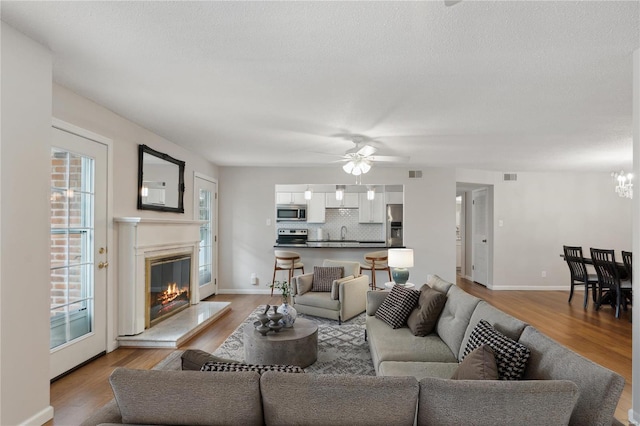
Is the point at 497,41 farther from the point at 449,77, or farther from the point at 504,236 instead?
the point at 504,236

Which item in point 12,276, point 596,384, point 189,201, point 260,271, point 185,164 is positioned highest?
point 185,164

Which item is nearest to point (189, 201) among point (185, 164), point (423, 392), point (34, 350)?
point (185, 164)

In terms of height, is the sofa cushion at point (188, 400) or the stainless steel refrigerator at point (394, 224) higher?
the stainless steel refrigerator at point (394, 224)

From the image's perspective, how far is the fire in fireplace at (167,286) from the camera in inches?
166

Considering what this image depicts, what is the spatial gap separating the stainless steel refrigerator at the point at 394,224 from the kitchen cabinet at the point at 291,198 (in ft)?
7.06

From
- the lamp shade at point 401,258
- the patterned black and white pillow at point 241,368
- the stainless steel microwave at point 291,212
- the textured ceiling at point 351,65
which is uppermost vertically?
the textured ceiling at point 351,65

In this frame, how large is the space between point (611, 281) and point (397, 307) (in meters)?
4.09

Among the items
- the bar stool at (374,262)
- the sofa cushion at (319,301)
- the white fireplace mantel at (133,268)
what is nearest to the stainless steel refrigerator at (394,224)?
the bar stool at (374,262)

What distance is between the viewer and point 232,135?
4.49 metres

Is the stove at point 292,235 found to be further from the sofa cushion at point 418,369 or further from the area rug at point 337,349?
the sofa cushion at point 418,369

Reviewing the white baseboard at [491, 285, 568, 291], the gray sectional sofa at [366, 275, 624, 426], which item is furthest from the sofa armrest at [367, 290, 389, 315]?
the white baseboard at [491, 285, 568, 291]

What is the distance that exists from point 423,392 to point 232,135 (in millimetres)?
3912

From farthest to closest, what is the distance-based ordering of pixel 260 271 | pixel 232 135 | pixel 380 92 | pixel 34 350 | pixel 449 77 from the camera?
1. pixel 260 271
2. pixel 232 135
3. pixel 380 92
4. pixel 449 77
5. pixel 34 350

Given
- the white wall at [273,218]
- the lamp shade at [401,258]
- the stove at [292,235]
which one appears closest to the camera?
the lamp shade at [401,258]
